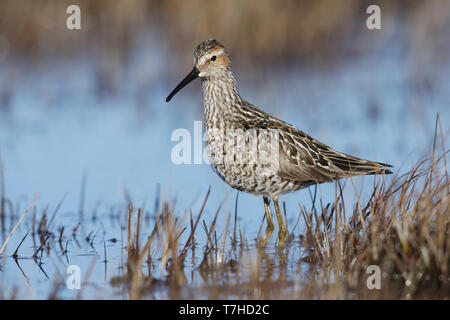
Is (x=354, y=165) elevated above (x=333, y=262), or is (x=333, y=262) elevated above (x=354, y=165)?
(x=354, y=165)

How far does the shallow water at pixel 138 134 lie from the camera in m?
8.15

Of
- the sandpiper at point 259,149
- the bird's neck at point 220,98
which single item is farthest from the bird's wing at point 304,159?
the bird's neck at point 220,98

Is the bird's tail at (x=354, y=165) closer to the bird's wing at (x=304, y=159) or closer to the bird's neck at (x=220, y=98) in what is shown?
the bird's wing at (x=304, y=159)

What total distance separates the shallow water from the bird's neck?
1.10 meters

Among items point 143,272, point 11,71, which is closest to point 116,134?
point 11,71

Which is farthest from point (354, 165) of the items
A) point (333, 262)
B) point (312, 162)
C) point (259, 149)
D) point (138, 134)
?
point (138, 134)

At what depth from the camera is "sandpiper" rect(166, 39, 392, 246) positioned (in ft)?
26.7

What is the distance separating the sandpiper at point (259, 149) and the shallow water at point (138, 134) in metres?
0.67

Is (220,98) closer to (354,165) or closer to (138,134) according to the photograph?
(354,165)

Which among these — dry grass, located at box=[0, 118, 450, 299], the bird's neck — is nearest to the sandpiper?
the bird's neck

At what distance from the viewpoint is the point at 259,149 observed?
8.08m

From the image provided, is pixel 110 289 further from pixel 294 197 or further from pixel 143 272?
pixel 294 197

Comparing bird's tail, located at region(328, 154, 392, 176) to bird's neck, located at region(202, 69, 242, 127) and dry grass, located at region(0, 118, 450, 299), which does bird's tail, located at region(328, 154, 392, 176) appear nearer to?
dry grass, located at region(0, 118, 450, 299)

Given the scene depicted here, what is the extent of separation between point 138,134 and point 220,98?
4036mm
